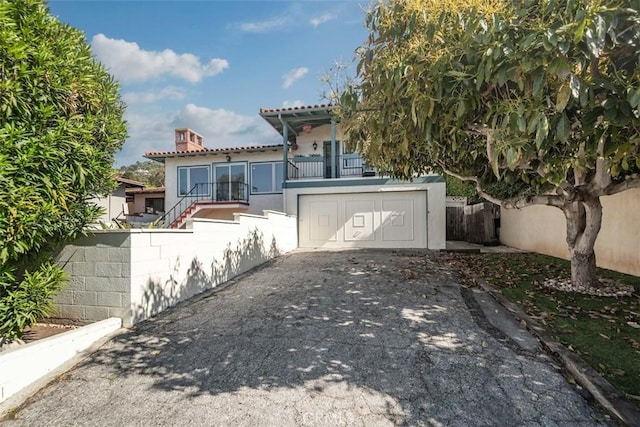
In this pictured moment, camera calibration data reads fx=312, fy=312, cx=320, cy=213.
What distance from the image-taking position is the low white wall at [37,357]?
2.68 metres

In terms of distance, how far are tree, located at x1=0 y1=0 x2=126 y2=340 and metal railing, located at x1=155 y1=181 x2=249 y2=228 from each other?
11.2 m

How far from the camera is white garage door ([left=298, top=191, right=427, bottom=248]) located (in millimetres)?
12062

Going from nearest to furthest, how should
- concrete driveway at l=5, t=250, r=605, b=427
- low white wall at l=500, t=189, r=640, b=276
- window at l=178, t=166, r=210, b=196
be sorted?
1. concrete driveway at l=5, t=250, r=605, b=427
2. low white wall at l=500, t=189, r=640, b=276
3. window at l=178, t=166, r=210, b=196

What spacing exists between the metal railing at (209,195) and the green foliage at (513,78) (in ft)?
35.7

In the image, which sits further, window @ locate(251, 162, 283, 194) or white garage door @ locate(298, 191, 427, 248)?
window @ locate(251, 162, 283, 194)

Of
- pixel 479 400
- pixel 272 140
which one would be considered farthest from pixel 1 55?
pixel 272 140

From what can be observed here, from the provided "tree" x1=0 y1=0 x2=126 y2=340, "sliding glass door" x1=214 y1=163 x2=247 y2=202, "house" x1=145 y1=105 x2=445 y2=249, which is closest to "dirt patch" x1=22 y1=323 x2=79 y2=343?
"tree" x1=0 y1=0 x2=126 y2=340

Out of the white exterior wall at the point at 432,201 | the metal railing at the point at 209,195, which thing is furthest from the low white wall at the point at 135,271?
the metal railing at the point at 209,195

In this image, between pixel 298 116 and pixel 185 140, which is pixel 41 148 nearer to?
pixel 298 116

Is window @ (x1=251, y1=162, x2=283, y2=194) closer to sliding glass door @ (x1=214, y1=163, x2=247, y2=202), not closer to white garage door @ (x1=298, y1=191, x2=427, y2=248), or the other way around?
sliding glass door @ (x1=214, y1=163, x2=247, y2=202)

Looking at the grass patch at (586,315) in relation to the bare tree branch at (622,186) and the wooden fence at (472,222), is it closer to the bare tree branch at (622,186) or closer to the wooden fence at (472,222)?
the bare tree branch at (622,186)

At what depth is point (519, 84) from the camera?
293cm

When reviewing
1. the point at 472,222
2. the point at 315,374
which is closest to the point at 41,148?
the point at 315,374

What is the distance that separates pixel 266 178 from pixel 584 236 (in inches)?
473
